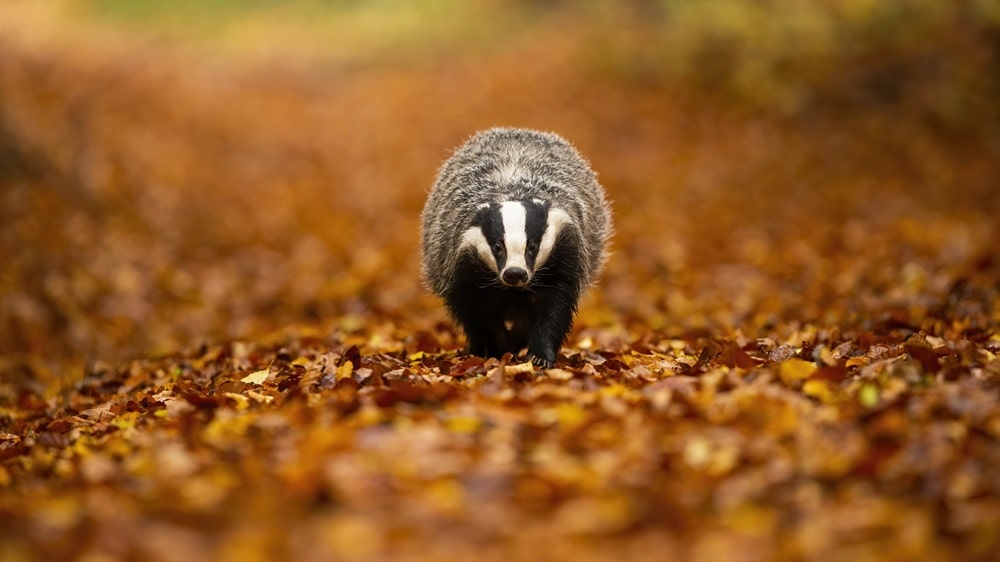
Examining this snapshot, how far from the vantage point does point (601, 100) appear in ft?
61.9

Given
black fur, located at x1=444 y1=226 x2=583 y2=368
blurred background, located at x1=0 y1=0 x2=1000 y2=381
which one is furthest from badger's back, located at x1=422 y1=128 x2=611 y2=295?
blurred background, located at x1=0 y1=0 x2=1000 y2=381

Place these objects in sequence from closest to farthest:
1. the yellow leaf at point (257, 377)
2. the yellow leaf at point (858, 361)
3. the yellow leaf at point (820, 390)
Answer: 1. the yellow leaf at point (820, 390)
2. the yellow leaf at point (858, 361)
3. the yellow leaf at point (257, 377)

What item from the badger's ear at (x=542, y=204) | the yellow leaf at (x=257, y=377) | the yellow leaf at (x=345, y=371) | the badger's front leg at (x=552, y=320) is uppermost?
the badger's ear at (x=542, y=204)

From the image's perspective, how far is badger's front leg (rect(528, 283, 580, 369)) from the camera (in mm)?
5797

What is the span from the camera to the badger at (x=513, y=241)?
559 centimetres

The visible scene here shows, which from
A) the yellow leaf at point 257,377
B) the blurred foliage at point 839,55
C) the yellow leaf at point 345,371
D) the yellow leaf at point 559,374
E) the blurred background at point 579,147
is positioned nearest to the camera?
the yellow leaf at point 559,374

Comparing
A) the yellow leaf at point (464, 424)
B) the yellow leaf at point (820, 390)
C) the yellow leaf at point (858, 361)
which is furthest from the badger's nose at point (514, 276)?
the yellow leaf at point (858, 361)

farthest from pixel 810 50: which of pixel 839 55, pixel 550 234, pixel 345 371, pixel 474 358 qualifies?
pixel 345 371

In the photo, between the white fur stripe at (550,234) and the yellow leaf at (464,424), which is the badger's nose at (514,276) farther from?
the yellow leaf at (464,424)

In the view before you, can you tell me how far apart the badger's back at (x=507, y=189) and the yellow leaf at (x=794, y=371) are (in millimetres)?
1571

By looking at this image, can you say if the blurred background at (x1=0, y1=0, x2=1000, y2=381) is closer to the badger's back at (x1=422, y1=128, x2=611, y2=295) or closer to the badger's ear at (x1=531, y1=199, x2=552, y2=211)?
the badger's back at (x1=422, y1=128, x2=611, y2=295)

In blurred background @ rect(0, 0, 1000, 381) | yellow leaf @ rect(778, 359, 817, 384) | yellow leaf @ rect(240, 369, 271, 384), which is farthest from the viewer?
blurred background @ rect(0, 0, 1000, 381)

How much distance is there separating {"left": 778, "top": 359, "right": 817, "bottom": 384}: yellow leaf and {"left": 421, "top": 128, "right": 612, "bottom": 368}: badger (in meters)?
1.39

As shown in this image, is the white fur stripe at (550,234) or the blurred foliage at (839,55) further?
the blurred foliage at (839,55)
